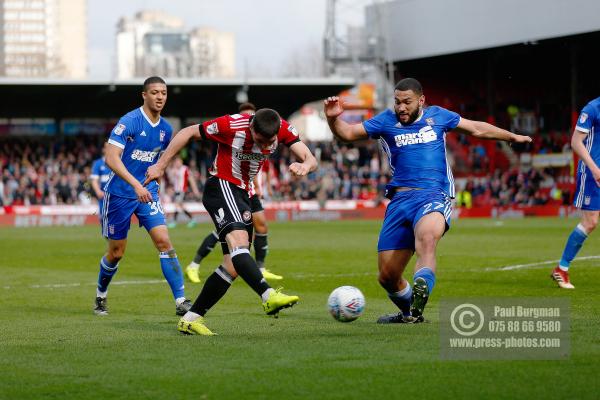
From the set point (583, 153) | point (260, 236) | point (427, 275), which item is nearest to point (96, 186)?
point (260, 236)

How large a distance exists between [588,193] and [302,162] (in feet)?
16.8

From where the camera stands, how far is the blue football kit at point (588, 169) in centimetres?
1238

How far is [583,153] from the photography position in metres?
12.0

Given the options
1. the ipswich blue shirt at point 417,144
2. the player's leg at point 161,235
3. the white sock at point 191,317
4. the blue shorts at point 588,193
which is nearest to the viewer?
the white sock at point 191,317

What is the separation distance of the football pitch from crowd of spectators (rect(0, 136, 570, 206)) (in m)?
25.6

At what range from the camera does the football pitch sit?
21.0ft

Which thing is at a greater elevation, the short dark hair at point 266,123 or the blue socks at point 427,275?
the short dark hair at point 266,123

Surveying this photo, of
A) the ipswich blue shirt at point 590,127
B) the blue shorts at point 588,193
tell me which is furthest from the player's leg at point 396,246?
the blue shorts at point 588,193

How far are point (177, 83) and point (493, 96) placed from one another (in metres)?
14.8

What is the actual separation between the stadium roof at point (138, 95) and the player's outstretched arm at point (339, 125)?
3894cm

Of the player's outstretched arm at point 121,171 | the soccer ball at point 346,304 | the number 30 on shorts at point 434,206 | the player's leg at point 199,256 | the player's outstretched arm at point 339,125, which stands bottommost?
the player's leg at point 199,256

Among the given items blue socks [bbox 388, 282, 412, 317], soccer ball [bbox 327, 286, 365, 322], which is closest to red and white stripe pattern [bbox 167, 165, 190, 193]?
blue socks [bbox 388, 282, 412, 317]

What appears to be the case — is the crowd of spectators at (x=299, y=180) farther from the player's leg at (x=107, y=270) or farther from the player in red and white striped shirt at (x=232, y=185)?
the player in red and white striped shirt at (x=232, y=185)

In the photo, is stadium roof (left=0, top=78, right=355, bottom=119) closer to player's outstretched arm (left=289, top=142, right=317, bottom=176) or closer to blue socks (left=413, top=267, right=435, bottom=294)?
player's outstretched arm (left=289, top=142, right=317, bottom=176)
